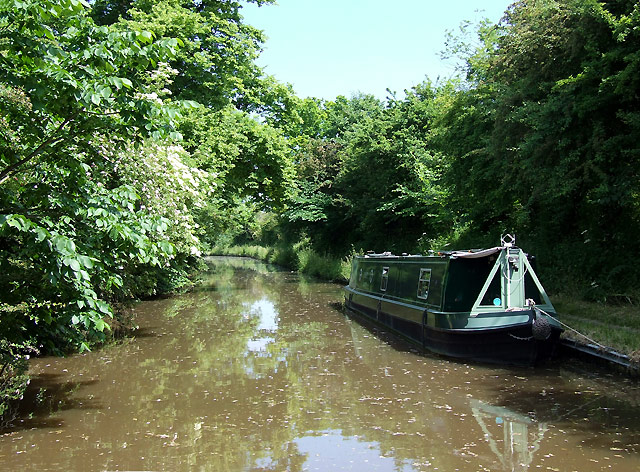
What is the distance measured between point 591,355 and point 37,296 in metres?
8.34

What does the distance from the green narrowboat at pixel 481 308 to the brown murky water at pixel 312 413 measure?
1.36 ft

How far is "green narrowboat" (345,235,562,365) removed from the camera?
9.62m

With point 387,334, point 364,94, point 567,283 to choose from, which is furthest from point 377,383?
point 364,94

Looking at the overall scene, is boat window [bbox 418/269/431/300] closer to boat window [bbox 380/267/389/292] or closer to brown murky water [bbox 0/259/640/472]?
brown murky water [bbox 0/259/640/472]

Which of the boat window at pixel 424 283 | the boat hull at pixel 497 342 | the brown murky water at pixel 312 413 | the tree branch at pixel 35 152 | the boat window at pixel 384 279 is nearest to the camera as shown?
the tree branch at pixel 35 152

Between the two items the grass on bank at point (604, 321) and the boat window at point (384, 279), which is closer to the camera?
the grass on bank at point (604, 321)

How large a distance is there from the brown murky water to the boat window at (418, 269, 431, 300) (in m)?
1.21

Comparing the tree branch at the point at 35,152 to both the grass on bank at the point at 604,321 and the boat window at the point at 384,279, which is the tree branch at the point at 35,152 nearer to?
the grass on bank at the point at 604,321

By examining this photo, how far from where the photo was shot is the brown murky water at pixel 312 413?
591cm

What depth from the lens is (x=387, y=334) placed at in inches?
529

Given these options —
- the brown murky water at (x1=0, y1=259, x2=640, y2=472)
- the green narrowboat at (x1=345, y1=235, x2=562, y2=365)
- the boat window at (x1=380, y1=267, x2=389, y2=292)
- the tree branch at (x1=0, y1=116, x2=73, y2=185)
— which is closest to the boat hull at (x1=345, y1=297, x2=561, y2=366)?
the green narrowboat at (x1=345, y1=235, x2=562, y2=365)

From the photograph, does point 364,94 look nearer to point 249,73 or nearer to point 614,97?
point 249,73

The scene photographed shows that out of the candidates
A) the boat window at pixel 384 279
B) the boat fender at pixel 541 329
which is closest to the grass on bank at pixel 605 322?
the boat fender at pixel 541 329

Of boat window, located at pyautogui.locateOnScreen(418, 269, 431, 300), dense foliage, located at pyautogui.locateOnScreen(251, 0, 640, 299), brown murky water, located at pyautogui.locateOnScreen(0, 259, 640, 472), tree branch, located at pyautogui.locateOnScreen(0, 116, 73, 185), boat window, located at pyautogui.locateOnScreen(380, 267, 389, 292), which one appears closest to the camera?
tree branch, located at pyautogui.locateOnScreen(0, 116, 73, 185)
